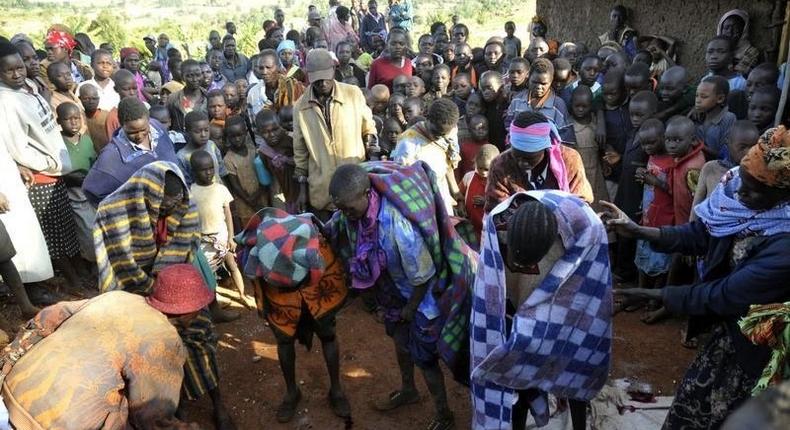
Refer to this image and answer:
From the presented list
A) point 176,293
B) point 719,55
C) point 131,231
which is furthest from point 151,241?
point 719,55

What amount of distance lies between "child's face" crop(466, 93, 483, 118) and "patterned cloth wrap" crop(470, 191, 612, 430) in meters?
2.94

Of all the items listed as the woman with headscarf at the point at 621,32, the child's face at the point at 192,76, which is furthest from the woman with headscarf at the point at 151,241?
the woman with headscarf at the point at 621,32

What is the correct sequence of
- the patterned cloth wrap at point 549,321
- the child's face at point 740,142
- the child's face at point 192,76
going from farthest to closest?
1. the child's face at point 192,76
2. the child's face at point 740,142
3. the patterned cloth wrap at point 549,321

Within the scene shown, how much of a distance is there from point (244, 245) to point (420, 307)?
3.16 ft

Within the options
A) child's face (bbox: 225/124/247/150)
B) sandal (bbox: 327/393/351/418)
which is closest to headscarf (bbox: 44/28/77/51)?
child's face (bbox: 225/124/247/150)

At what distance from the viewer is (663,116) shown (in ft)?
14.8

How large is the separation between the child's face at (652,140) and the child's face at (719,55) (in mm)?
1418

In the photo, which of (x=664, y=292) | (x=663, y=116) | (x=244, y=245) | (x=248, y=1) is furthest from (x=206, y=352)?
(x=248, y=1)

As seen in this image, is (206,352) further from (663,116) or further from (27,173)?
(663,116)

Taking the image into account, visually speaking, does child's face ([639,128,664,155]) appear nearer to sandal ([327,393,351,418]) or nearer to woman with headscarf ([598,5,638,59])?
sandal ([327,393,351,418])

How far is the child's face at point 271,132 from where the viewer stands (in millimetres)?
4898

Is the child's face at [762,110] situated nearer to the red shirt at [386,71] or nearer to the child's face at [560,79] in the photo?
the child's face at [560,79]

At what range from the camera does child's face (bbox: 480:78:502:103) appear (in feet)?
17.3

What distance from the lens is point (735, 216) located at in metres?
2.13
